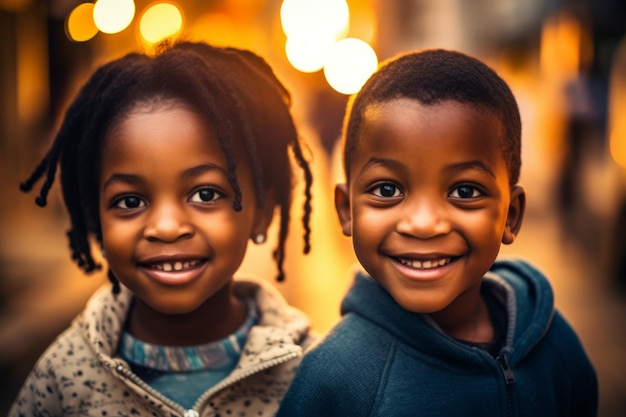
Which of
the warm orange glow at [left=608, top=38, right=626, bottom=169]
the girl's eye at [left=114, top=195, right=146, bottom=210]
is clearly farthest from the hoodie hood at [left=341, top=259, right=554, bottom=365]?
the warm orange glow at [left=608, top=38, right=626, bottom=169]

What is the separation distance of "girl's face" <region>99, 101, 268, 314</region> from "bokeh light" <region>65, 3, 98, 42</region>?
35.0 feet

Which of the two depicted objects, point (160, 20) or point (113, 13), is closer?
point (113, 13)

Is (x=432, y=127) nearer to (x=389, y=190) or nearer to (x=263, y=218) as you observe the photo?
(x=389, y=190)

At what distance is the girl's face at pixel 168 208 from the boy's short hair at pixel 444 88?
17.8 inches

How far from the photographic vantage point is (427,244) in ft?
6.35

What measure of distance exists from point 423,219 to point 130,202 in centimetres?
92

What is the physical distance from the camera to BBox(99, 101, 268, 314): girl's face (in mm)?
2121

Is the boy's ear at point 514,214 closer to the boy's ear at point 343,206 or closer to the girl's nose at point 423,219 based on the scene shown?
the girl's nose at point 423,219

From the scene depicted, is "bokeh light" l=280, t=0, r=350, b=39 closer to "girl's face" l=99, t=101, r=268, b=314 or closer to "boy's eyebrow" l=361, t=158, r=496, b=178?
"girl's face" l=99, t=101, r=268, b=314

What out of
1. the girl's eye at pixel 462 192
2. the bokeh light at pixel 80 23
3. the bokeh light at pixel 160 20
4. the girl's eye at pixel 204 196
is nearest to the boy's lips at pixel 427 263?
the girl's eye at pixel 462 192

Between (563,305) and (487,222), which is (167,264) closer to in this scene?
(487,222)

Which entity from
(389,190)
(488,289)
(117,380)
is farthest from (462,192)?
(117,380)

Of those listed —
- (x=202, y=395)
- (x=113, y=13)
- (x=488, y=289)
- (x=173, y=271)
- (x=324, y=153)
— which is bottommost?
(x=202, y=395)

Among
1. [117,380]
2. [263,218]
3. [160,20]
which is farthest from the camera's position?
[160,20]
